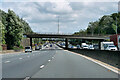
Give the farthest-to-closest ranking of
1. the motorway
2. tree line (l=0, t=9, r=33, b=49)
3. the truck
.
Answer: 1. tree line (l=0, t=9, r=33, b=49)
2. the truck
3. the motorway

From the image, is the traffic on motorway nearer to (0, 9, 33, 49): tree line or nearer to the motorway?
the motorway

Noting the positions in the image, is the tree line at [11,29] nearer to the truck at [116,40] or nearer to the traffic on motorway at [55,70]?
the truck at [116,40]

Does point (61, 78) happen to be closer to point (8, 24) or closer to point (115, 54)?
point (115, 54)

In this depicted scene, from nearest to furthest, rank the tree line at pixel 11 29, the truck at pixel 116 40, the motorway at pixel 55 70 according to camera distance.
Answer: the motorway at pixel 55 70, the truck at pixel 116 40, the tree line at pixel 11 29

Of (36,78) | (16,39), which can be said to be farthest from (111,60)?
(16,39)

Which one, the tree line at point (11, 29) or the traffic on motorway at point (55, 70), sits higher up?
the tree line at point (11, 29)

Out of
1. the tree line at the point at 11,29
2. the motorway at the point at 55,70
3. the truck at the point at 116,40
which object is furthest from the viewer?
the tree line at the point at 11,29

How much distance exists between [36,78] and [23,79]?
0.69 m

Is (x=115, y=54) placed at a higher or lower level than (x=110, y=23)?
lower

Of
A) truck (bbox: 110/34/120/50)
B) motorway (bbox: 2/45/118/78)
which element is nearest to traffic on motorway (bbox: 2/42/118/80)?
motorway (bbox: 2/45/118/78)

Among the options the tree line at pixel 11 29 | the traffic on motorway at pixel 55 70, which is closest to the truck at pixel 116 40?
the traffic on motorway at pixel 55 70

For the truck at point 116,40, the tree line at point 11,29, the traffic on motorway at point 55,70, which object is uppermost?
the tree line at point 11,29

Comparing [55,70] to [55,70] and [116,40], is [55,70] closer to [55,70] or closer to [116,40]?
[55,70]

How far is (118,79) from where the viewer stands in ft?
37.4
